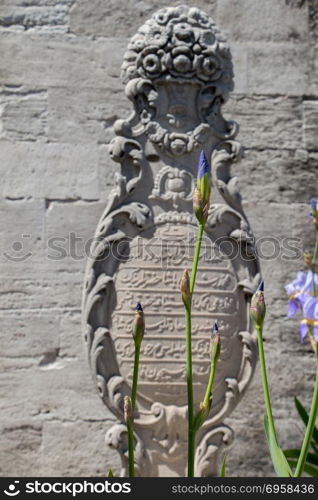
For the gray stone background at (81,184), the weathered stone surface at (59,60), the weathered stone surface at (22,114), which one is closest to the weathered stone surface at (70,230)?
the gray stone background at (81,184)

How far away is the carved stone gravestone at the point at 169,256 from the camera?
6.61 ft

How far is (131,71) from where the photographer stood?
2.15 metres

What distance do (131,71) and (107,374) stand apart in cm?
81

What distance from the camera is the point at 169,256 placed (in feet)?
6.70

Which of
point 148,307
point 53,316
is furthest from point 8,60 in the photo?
point 148,307

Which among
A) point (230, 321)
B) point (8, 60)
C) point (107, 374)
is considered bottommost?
point (107, 374)

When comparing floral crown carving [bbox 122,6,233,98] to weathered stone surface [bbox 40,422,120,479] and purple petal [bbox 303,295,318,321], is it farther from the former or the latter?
weathered stone surface [bbox 40,422,120,479]

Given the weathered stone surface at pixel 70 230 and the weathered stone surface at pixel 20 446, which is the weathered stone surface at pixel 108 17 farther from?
the weathered stone surface at pixel 20 446

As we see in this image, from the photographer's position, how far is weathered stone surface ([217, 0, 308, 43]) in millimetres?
3076

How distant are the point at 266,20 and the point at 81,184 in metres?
0.97

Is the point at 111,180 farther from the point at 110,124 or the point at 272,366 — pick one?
the point at 272,366

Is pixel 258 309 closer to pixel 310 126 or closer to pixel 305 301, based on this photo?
pixel 305 301

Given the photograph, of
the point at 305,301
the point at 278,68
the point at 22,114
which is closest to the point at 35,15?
the point at 22,114

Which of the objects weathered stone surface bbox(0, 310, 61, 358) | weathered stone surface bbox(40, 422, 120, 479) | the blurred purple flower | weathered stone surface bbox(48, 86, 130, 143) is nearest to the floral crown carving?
the blurred purple flower
